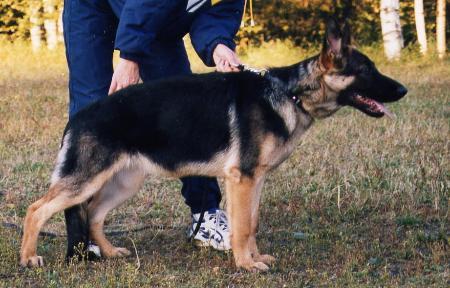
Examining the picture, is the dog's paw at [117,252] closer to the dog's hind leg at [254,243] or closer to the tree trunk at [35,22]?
the dog's hind leg at [254,243]

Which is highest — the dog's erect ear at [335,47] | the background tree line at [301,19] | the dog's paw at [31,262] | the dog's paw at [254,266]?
the background tree line at [301,19]

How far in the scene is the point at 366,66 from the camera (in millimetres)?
5348

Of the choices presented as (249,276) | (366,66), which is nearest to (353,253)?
(249,276)

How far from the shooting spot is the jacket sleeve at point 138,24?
5570 millimetres

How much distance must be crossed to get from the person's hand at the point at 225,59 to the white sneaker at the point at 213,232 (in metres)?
1.08

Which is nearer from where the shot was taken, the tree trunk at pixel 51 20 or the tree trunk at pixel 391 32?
the tree trunk at pixel 391 32

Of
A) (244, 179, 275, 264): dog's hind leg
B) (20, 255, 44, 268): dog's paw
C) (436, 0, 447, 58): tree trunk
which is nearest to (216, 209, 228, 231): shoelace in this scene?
(244, 179, 275, 264): dog's hind leg

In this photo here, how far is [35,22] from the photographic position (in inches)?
1201

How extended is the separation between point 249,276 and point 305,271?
1.20 ft

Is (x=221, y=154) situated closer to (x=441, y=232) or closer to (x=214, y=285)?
(x=214, y=285)

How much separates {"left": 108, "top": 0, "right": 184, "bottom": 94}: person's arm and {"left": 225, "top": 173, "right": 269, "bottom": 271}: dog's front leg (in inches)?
40.4

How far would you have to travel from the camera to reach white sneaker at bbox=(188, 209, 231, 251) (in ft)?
19.6

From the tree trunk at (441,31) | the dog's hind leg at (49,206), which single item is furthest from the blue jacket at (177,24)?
the tree trunk at (441,31)

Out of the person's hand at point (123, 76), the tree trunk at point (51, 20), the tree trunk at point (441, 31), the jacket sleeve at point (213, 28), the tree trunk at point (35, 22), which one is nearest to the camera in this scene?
the person's hand at point (123, 76)
